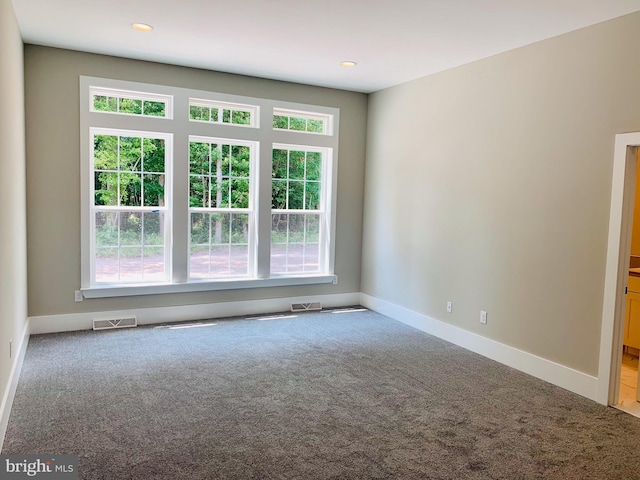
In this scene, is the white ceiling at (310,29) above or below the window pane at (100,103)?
above

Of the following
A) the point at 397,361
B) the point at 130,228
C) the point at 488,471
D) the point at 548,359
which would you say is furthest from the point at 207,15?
the point at 548,359

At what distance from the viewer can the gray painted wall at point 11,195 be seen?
3.01 metres

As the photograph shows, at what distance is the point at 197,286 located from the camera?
553cm

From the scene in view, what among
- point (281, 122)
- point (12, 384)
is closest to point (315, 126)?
point (281, 122)

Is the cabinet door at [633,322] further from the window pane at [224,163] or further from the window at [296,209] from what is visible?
the window pane at [224,163]

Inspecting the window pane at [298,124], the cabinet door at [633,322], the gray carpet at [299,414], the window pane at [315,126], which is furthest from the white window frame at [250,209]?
the cabinet door at [633,322]

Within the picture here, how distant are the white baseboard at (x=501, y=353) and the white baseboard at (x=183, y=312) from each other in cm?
72

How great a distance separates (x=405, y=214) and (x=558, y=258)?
A: 6.70 feet

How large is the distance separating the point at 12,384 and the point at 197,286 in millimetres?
2363

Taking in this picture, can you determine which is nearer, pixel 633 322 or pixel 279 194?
pixel 633 322

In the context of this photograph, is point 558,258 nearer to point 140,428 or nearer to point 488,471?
point 488,471

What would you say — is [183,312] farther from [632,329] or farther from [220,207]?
[632,329]

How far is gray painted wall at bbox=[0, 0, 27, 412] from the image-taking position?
3.01 m

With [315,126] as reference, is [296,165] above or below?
below
